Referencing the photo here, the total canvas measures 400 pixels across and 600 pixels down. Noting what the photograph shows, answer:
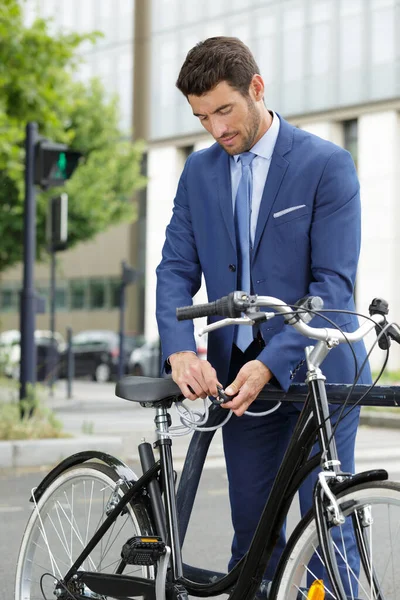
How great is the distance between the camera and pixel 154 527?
3.42 m

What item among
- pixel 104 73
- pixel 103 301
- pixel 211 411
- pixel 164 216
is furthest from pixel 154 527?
pixel 103 301

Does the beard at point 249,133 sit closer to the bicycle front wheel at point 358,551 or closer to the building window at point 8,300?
the bicycle front wheel at point 358,551

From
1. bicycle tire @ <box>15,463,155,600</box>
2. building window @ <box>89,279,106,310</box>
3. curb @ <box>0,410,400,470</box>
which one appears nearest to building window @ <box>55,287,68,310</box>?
building window @ <box>89,279,106,310</box>

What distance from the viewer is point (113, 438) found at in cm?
1035

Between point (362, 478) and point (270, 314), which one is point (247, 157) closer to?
point (270, 314)

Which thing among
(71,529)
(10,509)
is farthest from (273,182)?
(10,509)

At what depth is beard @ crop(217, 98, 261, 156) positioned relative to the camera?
3375 millimetres

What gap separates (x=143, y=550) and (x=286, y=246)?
988 millimetres

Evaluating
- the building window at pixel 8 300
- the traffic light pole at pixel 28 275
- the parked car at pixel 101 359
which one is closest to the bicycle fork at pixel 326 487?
the traffic light pole at pixel 28 275

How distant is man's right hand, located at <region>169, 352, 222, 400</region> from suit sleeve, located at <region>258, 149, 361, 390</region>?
0.17 m

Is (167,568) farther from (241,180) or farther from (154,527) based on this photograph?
(241,180)

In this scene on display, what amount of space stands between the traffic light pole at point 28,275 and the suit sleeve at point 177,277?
807 cm

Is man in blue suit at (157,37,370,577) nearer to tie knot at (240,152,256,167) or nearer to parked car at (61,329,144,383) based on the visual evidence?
tie knot at (240,152,256,167)

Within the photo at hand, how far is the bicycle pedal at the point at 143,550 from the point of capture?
333cm
